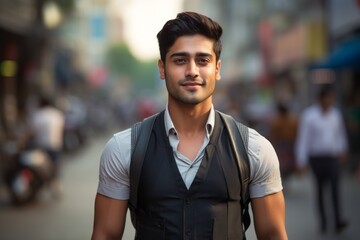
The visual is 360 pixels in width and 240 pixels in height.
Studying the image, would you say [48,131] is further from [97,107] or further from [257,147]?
[97,107]

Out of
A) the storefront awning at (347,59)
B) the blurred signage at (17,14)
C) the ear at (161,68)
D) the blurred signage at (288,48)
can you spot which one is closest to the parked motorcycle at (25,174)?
the storefront awning at (347,59)

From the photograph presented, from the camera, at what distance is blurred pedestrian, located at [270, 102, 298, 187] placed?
13.7 m

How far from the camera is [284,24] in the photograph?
37.3m

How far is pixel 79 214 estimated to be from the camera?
440 inches

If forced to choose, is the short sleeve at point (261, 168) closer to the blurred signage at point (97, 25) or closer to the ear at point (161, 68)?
the ear at point (161, 68)

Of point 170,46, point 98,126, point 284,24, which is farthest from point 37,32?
point 170,46

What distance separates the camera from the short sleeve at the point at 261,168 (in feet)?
10.2

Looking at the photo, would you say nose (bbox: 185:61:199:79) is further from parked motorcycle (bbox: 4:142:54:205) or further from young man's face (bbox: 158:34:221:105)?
parked motorcycle (bbox: 4:142:54:205)

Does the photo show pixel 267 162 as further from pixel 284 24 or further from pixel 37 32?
pixel 284 24

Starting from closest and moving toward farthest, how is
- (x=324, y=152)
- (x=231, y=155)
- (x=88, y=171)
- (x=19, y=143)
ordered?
1. (x=231, y=155)
2. (x=324, y=152)
3. (x=19, y=143)
4. (x=88, y=171)

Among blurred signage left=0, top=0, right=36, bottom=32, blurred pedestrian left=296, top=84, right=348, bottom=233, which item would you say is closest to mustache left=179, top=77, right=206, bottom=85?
blurred pedestrian left=296, top=84, right=348, bottom=233

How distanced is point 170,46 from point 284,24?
34.8 m

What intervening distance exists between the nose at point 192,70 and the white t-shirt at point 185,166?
0.68 feet

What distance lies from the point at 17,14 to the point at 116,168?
2248 cm
